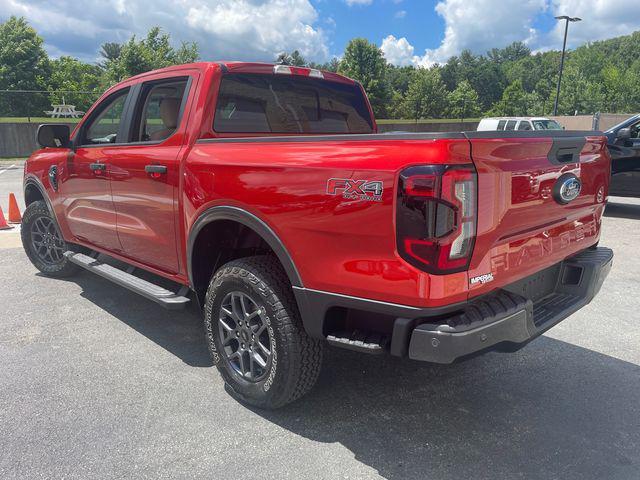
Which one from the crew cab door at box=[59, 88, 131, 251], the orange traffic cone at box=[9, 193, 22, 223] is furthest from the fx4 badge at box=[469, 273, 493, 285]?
the orange traffic cone at box=[9, 193, 22, 223]

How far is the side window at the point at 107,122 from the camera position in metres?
4.16

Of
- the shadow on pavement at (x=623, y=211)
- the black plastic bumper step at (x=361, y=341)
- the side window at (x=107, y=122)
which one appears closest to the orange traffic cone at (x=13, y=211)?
the side window at (x=107, y=122)

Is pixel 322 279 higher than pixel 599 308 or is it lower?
higher

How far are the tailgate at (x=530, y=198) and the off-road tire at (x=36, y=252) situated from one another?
4.37 meters

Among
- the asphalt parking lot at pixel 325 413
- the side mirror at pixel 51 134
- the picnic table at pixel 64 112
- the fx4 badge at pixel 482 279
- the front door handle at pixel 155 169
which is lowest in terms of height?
the asphalt parking lot at pixel 325 413

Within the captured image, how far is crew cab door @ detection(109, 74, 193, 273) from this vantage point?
3.33 m

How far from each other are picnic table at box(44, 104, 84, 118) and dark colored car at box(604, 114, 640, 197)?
24.3 metres

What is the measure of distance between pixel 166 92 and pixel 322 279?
6.99ft

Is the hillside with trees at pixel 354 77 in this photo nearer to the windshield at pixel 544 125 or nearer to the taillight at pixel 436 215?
the windshield at pixel 544 125

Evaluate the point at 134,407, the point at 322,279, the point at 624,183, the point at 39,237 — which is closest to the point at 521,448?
the point at 322,279

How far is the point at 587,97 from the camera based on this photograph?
150 feet

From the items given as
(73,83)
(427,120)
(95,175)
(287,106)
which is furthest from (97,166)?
(427,120)

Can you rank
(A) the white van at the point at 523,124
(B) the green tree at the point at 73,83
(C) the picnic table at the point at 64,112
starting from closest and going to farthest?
1. (A) the white van at the point at 523,124
2. (C) the picnic table at the point at 64,112
3. (B) the green tree at the point at 73,83

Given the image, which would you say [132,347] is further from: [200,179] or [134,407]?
[200,179]
